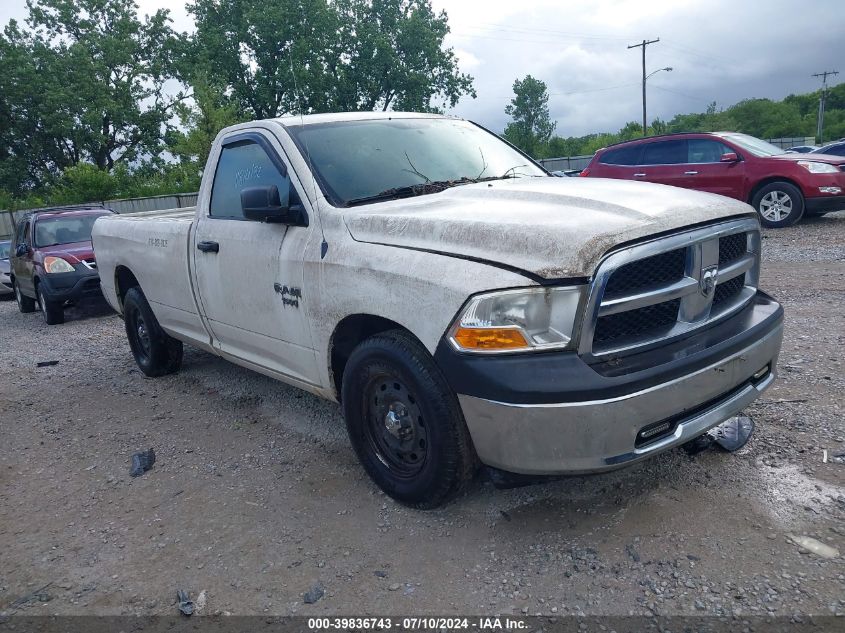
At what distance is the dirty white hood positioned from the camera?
2.59 meters

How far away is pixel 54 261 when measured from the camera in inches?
399

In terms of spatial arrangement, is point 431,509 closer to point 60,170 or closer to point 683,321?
point 683,321

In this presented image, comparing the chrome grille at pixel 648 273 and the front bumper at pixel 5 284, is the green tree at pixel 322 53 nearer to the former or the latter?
the front bumper at pixel 5 284

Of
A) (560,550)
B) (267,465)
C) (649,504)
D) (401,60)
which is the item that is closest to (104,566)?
(267,465)

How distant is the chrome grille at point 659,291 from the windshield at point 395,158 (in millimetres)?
1412

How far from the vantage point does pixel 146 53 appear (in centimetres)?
4116

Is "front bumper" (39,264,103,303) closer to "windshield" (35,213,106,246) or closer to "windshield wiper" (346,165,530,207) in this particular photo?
"windshield" (35,213,106,246)

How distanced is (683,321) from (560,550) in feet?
3.58

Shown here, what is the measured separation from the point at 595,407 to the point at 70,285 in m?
9.50

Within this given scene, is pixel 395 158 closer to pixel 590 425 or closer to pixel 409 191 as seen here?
pixel 409 191

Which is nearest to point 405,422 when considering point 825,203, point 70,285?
point 70,285

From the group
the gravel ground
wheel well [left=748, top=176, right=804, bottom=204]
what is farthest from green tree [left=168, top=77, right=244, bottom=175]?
the gravel ground

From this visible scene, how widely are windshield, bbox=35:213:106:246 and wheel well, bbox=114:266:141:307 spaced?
558cm

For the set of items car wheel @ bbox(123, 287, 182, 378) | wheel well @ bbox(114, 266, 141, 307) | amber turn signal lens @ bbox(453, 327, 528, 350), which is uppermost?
amber turn signal lens @ bbox(453, 327, 528, 350)
